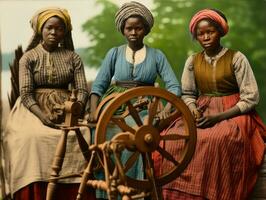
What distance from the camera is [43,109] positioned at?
415cm

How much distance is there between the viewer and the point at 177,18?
257 inches

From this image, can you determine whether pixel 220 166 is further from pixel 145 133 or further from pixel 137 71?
pixel 137 71

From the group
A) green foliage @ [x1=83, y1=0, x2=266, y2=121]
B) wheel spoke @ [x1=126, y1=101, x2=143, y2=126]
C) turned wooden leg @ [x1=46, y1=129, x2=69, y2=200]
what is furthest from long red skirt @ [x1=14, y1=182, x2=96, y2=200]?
green foliage @ [x1=83, y1=0, x2=266, y2=121]

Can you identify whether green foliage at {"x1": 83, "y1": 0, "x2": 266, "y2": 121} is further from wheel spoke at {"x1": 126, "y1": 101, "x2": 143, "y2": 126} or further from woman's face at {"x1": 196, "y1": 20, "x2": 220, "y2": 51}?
wheel spoke at {"x1": 126, "y1": 101, "x2": 143, "y2": 126}

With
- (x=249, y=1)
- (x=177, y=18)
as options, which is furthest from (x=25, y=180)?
(x=249, y=1)

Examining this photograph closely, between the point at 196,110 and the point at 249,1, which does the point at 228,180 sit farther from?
the point at 249,1

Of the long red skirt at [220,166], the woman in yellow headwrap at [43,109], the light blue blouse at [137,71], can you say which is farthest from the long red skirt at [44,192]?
the light blue blouse at [137,71]

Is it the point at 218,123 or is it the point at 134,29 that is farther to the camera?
the point at 134,29

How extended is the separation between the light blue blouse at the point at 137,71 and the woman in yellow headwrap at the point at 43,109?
0.68 ft

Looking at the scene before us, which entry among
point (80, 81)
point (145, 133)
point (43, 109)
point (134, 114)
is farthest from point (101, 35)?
point (145, 133)

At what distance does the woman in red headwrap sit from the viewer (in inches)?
141

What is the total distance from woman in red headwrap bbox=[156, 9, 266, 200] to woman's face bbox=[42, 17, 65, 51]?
0.94 m

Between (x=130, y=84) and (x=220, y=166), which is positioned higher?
(x=130, y=84)

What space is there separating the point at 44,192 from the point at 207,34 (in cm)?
154
